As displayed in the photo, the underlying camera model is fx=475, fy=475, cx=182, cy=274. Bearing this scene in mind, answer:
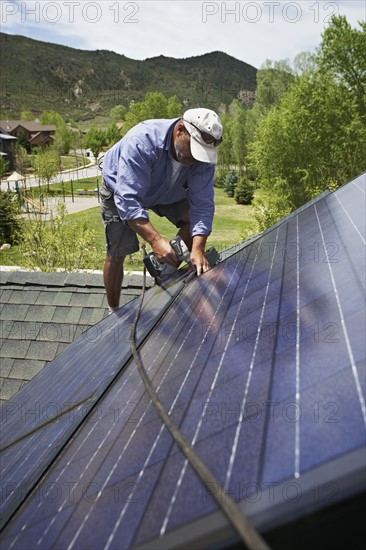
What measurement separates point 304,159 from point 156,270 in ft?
84.3

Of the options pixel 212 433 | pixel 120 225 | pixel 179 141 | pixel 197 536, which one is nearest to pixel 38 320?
pixel 120 225

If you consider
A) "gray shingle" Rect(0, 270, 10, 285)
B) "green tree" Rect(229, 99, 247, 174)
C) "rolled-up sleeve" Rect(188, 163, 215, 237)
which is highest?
"green tree" Rect(229, 99, 247, 174)

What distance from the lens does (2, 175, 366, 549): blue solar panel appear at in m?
1.01

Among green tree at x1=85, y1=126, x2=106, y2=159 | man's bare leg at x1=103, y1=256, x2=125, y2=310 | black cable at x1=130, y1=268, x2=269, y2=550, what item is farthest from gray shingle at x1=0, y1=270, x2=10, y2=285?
green tree at x1=85, y1=126, x2=106, y2=159

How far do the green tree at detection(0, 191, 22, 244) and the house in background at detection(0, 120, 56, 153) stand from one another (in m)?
63.3

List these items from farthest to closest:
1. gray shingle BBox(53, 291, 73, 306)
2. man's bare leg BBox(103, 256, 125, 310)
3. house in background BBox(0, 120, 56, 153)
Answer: house in background BBox(0, 120, 56, 153)
gray shingle BBox(53, 291, 73, 306)
man's bare leg BBox(103, 256, 125, 310)

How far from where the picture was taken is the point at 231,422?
53.9 inches

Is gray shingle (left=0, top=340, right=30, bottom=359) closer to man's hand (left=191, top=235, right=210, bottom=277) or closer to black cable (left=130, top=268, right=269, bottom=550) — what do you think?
man's hand (left=191, top=235, right=210, bottom=277)

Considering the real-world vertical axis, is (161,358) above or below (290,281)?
below

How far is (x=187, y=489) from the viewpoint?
117 cm

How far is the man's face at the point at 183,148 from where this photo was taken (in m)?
4.20

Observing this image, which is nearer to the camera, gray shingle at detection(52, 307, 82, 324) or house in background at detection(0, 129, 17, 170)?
gray shingle at detection(52, 307, 82, 324)

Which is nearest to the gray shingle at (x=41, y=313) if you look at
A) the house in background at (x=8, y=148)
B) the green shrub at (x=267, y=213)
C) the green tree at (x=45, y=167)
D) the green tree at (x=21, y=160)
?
the green shrub at (x=267, y=213)

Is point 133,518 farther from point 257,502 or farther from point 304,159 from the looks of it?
point 304,159
